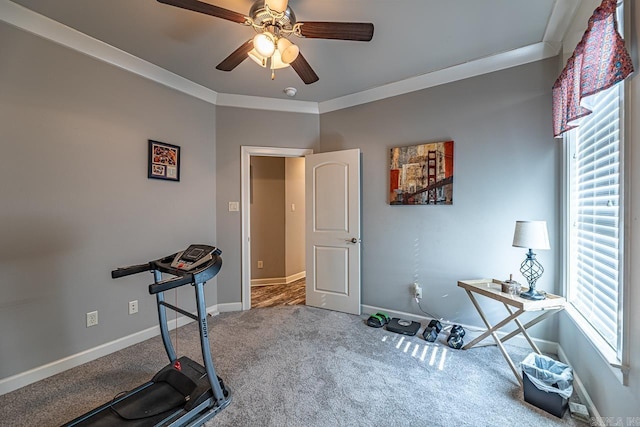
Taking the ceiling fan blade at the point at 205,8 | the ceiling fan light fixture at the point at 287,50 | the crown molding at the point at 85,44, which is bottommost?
the ceiling fan light fixture at the point at 287,50

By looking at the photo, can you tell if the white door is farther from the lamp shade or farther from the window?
the window

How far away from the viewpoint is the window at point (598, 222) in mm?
1410

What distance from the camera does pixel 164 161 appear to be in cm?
280

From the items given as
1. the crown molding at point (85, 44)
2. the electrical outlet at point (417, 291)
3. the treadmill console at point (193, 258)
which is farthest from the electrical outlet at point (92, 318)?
the electrical outlet at point (417, 291)

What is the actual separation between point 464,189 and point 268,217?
9.95 feet

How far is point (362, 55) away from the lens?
2.52m

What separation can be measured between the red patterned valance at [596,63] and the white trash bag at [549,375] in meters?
1.58

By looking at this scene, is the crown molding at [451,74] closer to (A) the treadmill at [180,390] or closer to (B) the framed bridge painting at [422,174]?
(B) the framed bridge painting at [422,174]

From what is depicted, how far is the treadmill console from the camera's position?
1.71 meters

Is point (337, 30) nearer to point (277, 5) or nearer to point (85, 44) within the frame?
point (277, 5)

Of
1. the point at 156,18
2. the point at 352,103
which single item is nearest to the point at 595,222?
the point at 352,103

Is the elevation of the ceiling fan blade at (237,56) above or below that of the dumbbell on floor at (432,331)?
A: above

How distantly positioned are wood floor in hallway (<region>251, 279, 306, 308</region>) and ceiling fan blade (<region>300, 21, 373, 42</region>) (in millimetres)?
3041

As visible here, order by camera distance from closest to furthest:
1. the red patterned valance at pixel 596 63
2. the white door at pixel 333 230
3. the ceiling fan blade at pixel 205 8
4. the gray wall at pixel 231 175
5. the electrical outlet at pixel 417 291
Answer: the red patterned valance at pixel 596 63 → the ceiling fan blade at pixel 205 8 → the electrical outlet at pixel 417 291 → the white door at pixel 333 230 → the gray wall at pixel 231 175
